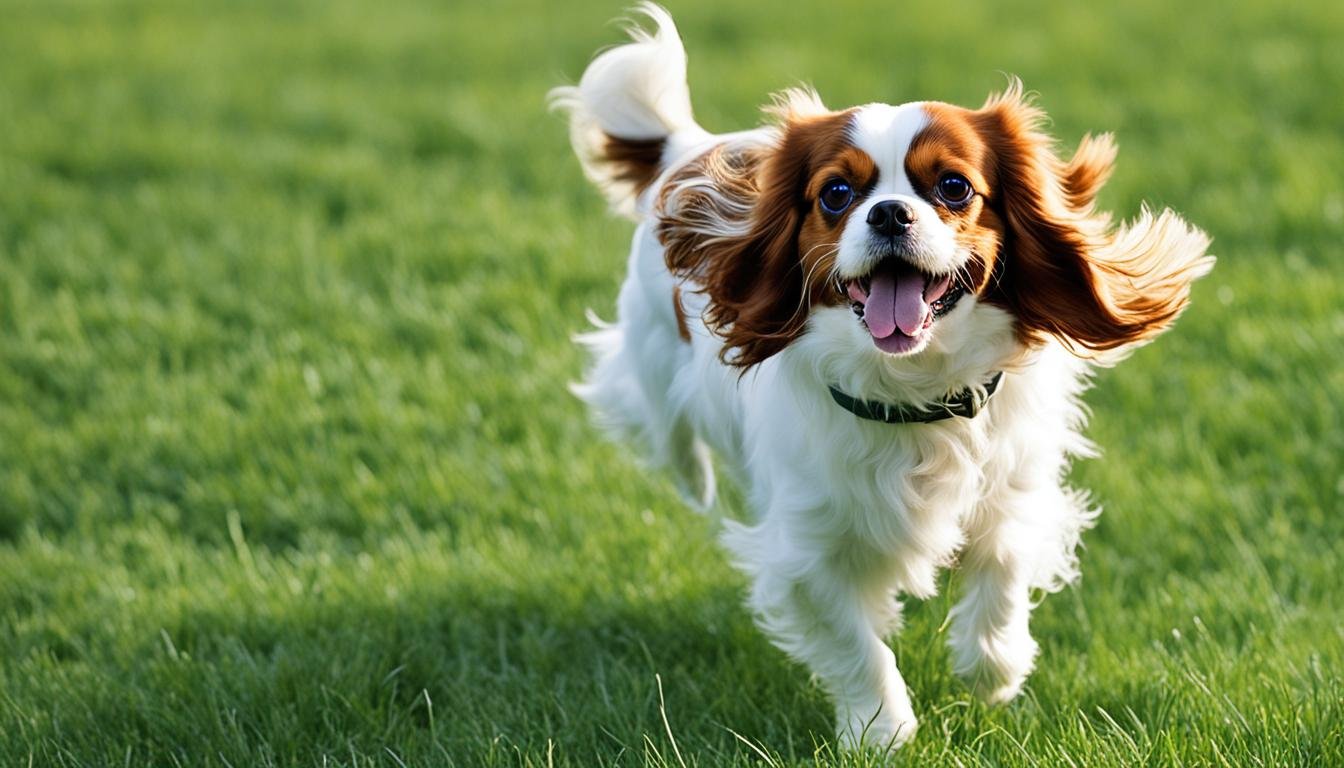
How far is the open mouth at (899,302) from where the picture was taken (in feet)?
9.46

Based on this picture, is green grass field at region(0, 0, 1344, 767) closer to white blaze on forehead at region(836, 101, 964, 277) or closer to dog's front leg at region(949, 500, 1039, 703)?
dog's front leg at region(949, 500, 1039, 703)

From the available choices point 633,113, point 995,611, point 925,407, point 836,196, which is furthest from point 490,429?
point 836,196

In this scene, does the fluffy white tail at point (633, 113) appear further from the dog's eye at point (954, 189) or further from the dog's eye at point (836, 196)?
the dog's eye at point (954, 189)

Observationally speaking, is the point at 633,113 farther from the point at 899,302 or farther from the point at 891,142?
the point at 899,302

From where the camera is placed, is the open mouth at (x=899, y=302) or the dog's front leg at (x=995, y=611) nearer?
the open mouth at (x=899, y=302)

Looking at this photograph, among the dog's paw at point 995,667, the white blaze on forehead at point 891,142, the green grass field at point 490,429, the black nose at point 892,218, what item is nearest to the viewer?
the black nose at point 892,218

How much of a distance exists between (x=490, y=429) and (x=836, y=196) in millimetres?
2338

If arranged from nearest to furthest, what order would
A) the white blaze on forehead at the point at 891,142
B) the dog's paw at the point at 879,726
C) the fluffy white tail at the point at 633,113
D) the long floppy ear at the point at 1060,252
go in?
the white blaze on forehead at the point at 891,142
the long floppy ear at the point at 1060,252
the dog's paw at the point at 879,726
the fluffy white tail at the point at 633,113

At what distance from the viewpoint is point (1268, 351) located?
16.8 ft

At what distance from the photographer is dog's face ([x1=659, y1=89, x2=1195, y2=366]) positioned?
2910 millimetres

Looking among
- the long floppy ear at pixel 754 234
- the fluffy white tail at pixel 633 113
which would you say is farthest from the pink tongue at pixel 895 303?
the fluffy white tail at pixel 633 113

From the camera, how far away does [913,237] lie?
2809mm

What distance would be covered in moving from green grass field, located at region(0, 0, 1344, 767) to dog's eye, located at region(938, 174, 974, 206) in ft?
3.35

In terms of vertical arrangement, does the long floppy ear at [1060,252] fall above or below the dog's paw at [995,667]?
above
